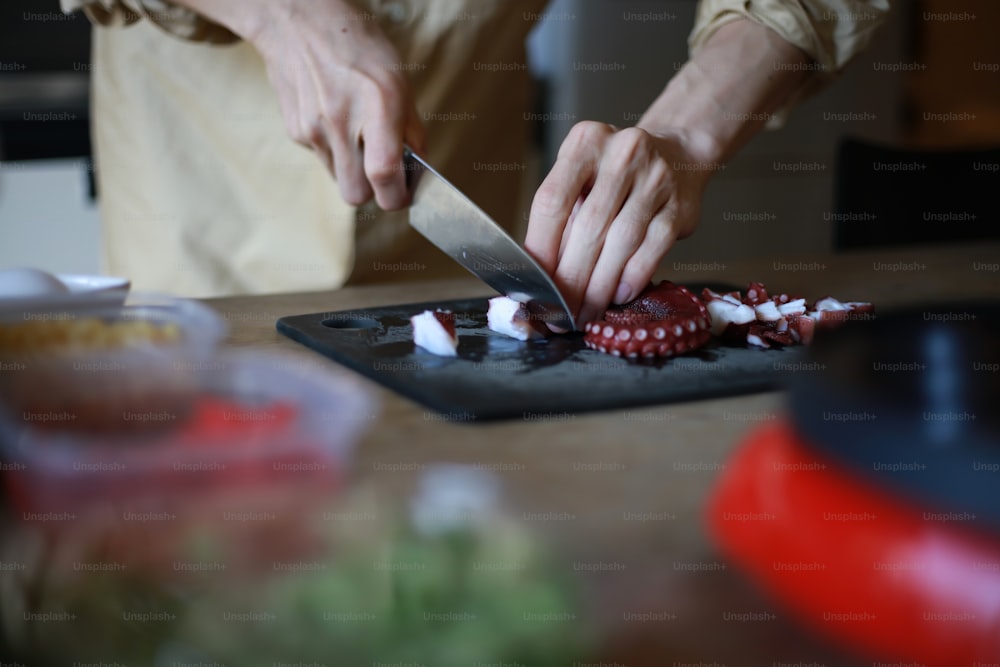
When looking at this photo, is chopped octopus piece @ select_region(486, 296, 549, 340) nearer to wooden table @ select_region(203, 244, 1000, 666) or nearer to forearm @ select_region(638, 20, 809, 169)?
wooden table @ select_region(203, 244, 1000, 666)

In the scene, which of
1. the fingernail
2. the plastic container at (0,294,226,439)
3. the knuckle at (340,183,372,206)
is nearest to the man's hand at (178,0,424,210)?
the knuckle at (340,183,372,206)

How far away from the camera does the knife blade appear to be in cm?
117

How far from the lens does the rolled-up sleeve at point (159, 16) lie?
146 centimetres

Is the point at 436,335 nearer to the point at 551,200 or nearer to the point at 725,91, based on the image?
the point at 551,200

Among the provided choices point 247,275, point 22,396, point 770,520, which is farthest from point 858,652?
point 247,275

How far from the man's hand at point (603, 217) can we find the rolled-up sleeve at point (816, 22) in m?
0.30

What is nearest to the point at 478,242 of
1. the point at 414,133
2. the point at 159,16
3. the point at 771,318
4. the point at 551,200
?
the point at 551,200

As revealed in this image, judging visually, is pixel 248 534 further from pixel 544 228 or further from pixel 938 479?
pixel 544 228

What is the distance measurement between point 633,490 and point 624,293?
54cm

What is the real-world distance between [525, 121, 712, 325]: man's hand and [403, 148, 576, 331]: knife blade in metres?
0.03

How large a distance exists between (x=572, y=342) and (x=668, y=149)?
35 centimetres

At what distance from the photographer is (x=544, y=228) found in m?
A: 1.23

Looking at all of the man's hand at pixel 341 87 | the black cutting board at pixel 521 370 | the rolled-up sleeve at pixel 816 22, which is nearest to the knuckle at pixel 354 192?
the man's hand at pixel 341 87

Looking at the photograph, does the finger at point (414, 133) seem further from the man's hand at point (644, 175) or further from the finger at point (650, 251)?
the finger at point (650, 251)
